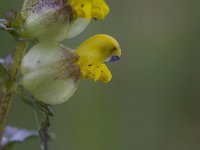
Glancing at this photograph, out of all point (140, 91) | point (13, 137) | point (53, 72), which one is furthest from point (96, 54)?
point (140, 91)

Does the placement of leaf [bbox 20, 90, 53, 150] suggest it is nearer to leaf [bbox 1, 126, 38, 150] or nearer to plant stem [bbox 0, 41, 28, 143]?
plant stem [bbox 0, 41, 28, 143]

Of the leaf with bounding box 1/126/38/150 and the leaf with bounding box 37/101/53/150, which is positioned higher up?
the leaf with bounding box 37/101/53/150

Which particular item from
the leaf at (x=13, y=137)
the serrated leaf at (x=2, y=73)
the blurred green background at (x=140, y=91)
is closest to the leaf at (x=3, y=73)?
the serrated leaf at (x=2, y=73)

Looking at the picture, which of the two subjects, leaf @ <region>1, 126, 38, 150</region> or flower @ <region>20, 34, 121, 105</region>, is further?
leaf @ <region>1, 126, 38, 150</region>

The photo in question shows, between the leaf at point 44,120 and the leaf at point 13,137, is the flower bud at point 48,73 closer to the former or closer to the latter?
the leaf at point 44,120

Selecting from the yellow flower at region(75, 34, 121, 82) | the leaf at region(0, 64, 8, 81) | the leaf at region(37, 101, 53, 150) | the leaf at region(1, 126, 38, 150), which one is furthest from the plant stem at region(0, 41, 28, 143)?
the leaf at region(1, 126, 38, 150)

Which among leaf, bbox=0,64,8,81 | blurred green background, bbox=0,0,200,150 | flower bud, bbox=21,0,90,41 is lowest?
blurred green background, bbox=0,0,200,150

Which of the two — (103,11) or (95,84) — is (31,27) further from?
(95,84)
